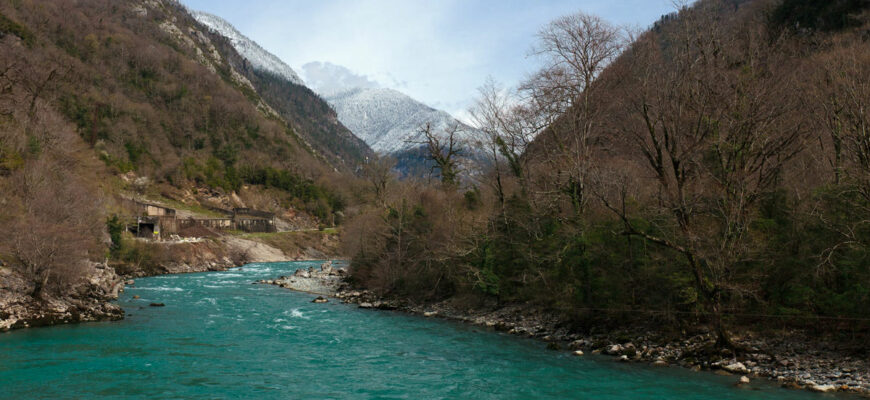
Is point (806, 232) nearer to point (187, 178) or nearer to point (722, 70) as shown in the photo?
point (722, 70)

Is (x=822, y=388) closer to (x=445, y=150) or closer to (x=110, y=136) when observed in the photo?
(x=445, y=150)

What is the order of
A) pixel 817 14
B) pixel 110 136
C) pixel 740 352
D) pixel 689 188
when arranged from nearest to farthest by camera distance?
1. pixel 740 352
2. pixel 689 188
3. pixel 817 14
4. pixel 110 136

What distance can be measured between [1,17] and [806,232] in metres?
126

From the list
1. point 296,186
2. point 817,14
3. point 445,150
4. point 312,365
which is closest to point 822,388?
point 312,365

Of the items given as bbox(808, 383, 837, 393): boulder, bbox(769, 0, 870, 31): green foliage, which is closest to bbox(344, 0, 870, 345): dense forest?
bbox(808, 383, 837, 393): boulder

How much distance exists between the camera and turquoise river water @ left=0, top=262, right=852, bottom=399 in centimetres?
1480

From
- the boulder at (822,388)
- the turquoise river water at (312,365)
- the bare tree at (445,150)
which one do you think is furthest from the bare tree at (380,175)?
the boulder at (822,388)

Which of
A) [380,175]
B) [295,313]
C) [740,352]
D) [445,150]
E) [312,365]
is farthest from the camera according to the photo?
[380,175]

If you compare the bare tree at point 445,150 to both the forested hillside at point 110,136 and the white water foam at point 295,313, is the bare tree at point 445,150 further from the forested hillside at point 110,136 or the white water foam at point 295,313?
the forested hillside at point 110,136

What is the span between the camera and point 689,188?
20109mm

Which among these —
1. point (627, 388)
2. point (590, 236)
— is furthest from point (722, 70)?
point (627, 388)

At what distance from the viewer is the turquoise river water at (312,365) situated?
1480 cm

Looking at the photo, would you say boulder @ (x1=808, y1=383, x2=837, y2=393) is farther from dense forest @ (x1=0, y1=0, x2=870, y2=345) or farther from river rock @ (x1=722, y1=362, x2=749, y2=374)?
dense forest @ (x1=0, y1=0, x2=870, y2=345)

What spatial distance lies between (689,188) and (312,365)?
16.0 metres
